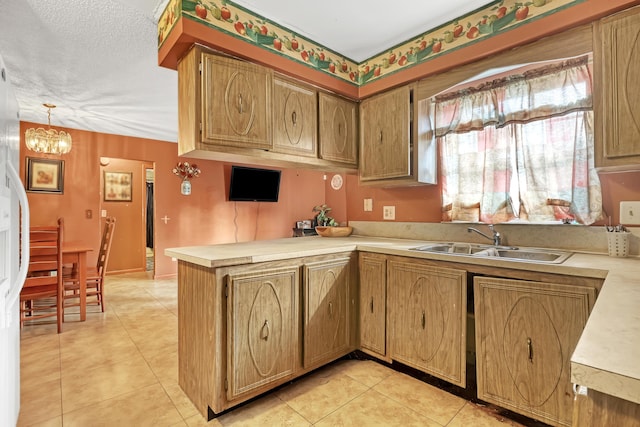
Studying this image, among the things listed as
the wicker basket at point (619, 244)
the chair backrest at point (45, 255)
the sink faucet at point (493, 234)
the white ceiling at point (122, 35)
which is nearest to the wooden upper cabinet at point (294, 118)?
the white ceiling at point (122, 35)

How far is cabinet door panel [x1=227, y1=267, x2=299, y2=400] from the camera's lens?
1.62 m

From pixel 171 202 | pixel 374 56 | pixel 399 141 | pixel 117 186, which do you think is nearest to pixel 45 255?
pixel 171 202

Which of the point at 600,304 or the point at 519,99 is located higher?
the point at 519,99

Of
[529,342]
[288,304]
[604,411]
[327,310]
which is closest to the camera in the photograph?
[604,411]

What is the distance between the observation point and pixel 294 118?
2242 millimetres

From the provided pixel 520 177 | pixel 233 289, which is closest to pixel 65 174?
pixel 233 289

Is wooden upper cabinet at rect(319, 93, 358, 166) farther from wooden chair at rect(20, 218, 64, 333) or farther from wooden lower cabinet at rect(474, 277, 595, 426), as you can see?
wooden chair at rect(20, 218, 64, 333)

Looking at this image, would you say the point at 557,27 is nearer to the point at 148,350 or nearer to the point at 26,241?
the point at 26,241

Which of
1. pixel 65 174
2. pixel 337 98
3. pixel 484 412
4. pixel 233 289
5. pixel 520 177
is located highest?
pixel 337 98

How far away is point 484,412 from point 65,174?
18.2 ft

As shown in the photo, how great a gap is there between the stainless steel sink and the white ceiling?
152 centimetres

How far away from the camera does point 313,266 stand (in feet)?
6.46

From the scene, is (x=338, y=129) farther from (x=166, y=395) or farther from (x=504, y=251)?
(x=166, y=395)

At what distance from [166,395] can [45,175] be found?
412cm
